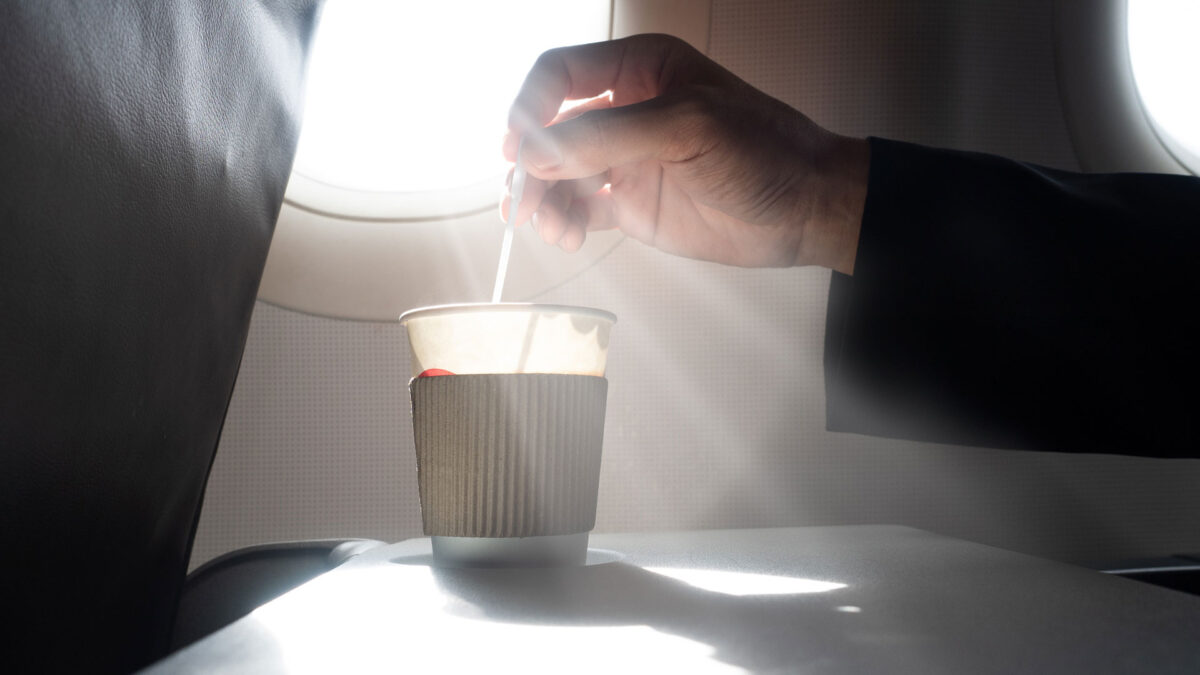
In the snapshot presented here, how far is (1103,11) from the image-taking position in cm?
112


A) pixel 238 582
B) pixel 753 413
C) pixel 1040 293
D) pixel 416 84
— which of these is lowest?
pixel 238 582

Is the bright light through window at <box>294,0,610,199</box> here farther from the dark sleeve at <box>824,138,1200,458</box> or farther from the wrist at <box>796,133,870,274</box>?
the dark sleeve at <box>824,138,1200,458</box>

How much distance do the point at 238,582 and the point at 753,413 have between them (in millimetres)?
675

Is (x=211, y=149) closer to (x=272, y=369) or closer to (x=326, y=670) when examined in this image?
(x=326, y=670)

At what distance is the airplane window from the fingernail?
546 millimetres

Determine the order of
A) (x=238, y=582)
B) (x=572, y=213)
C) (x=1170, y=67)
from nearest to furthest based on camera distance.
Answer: (x=238, y=582) < (x=572, y=213) < (x=1170, y=67)

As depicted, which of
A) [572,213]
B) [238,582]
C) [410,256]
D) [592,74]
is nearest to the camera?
[238,582]

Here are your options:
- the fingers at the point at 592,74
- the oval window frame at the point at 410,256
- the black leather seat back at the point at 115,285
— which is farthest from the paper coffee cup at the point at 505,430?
the oval window frame at the point at 410,256

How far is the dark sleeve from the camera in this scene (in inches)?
27.3

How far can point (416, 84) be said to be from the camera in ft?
4.23

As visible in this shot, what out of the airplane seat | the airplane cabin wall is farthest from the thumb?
the airplane cabin wall

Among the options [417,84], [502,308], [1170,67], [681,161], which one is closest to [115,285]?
[502,308]

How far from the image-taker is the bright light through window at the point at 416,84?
1228mm

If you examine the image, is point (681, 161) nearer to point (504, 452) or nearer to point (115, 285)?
point (504, 452)
